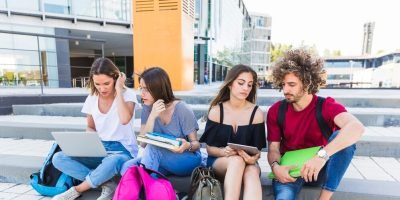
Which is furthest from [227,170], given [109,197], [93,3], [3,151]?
[93,3]

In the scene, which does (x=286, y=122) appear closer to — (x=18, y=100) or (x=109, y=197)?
(x=109, y=197)

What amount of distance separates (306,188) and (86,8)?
12124 millimetres

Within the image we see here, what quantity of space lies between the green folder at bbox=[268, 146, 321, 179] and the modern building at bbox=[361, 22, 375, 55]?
72.7 m

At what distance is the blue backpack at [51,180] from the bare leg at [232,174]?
1304 millimetres

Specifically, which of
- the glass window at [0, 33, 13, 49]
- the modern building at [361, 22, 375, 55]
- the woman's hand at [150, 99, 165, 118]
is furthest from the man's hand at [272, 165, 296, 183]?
the modern building at [361, 22, 375, 55]

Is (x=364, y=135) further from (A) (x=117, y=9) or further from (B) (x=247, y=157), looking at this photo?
(A) (x=117, y=9)

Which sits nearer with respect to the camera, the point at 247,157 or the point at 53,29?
the point at 247,157

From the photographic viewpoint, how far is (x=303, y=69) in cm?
178

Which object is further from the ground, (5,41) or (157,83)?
(5,41)

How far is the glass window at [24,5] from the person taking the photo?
988 cm

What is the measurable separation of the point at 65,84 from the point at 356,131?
35.9 ft

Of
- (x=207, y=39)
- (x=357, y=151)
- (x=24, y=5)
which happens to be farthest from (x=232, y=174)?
(x=207, y=39)

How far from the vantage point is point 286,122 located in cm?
186

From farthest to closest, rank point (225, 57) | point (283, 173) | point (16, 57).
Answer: point (225, 57)
point (16, 57)
point (283, 173)
